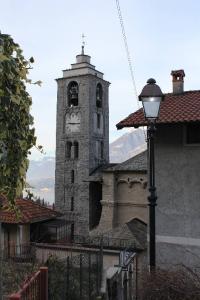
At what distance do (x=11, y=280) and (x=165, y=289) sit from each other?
19.4 feet

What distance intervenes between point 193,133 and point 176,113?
0.80 metres

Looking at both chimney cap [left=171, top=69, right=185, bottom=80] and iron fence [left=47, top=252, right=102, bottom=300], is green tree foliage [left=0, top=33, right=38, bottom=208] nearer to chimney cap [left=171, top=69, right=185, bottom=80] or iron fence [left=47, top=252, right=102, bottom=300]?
iron fence [left=47, top=252, right=102, bottom=300]

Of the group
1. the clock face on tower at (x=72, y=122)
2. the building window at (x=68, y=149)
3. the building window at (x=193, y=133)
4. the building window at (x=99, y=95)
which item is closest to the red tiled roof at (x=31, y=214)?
the building window at (x=193, y=133)

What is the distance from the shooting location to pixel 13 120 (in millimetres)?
4277

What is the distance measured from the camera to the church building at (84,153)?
34438 mm

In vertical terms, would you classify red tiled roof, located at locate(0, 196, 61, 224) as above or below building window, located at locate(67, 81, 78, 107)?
below

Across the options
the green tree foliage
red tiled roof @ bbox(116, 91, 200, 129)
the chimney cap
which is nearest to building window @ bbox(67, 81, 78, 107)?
the chimney cap

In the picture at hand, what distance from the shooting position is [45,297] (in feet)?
23.5

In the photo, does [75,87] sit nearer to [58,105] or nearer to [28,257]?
[58,105]

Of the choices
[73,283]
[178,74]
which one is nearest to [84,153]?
[178,74]

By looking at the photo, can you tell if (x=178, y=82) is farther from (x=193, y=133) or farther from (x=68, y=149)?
(x=68, y=149)

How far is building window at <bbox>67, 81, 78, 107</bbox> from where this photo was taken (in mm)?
40406

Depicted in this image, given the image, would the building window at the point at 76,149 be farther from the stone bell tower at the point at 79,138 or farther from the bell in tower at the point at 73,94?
the bell in tower at the point at 73,94

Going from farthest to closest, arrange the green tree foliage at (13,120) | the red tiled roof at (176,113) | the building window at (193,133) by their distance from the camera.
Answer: the building window at (193,133), the red tiled roof at (176,113), the green tree foliage at (13,120)
